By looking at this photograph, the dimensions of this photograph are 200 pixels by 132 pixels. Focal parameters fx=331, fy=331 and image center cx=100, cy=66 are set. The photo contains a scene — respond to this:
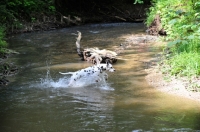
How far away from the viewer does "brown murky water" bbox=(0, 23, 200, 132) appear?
6.02 m

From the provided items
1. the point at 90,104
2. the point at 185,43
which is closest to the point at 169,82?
the point at 185,43

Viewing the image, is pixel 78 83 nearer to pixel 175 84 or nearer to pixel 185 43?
pixel 175 84

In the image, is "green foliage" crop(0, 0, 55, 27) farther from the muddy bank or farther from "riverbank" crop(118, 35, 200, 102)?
the muddy bank

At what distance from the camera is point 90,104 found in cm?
726

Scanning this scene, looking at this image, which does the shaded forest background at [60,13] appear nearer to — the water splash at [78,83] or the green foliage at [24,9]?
the green foliage at [24,9]

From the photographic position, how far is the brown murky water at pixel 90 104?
6.02 meters

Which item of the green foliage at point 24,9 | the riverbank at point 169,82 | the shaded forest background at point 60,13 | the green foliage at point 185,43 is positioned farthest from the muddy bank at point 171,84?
the green foliage at point 24,9

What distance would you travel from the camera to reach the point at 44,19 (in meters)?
24.1

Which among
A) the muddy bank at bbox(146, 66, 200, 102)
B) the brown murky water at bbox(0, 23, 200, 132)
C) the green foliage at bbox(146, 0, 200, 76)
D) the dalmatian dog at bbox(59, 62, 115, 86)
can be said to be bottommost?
the brown murky water at bbox(0, 23, 200, 132)

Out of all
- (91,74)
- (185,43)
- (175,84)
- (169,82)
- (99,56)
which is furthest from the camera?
(99,56)

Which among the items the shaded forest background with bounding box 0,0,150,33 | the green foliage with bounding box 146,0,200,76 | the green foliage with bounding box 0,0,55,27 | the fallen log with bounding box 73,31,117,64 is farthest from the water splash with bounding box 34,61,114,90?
the green foliage with bounding box 0,0,55,27

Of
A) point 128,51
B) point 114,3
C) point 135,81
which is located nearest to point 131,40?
point 128,51

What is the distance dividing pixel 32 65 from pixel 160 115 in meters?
6.34

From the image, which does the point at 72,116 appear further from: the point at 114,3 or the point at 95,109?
the point at 114,3
